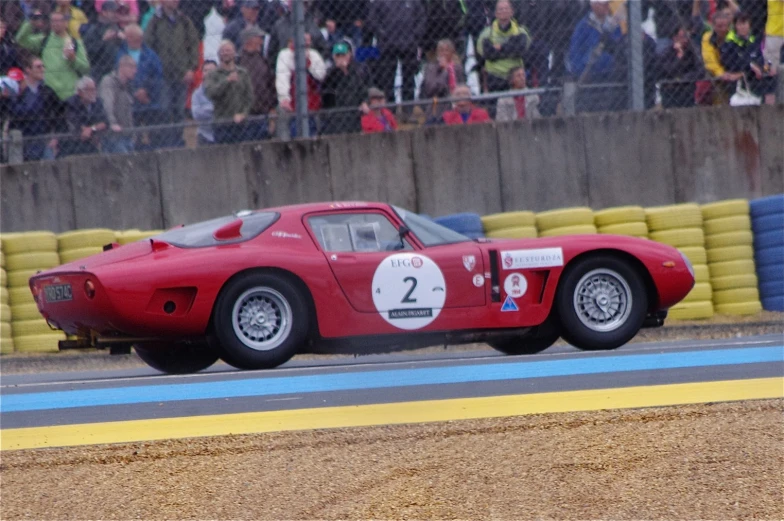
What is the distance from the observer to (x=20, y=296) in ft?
31.3

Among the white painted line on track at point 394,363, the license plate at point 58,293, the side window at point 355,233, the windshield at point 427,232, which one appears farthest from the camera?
the white painted line on track at point 394,363

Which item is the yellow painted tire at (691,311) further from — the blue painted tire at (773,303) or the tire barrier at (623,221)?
the tire barrier at (623,221)

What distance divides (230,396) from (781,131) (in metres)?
8.01

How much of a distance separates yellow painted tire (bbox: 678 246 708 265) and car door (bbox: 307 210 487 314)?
3691 millimetres

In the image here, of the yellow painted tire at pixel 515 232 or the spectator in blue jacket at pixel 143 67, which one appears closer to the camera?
the yellow painted tire at pixel 515 232

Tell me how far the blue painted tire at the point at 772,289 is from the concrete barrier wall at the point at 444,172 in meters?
1.96

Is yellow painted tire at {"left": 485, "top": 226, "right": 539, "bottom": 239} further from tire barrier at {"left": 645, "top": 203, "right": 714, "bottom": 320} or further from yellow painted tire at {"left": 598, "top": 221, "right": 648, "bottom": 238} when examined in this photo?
tire barrier at {"left": 645, "top": 203, "right": 714, "bottom": 320}

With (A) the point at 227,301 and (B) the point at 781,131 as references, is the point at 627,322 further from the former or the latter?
(B) the point at 781,131

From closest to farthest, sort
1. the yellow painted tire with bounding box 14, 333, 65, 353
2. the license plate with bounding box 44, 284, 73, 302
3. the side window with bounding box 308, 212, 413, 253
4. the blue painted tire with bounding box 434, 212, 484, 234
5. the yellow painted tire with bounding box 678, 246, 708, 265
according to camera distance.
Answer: the license plate with bounding box 44, 284, 73, 302
the side window with bounding box 308, 212, 413, 253
the yellow painted tire with bounding box 14, 333, 65, 353
the blue painted tire with bounding box 434, 212, 484, 234
the yellow painted tire with bounding box 678, 246, 708, 265

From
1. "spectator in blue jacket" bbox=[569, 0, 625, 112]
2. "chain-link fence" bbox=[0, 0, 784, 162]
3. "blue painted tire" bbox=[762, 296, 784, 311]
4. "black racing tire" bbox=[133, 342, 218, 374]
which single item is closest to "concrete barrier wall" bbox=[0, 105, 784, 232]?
"chain-link fence" bbox=[0, 0, 784, 162]

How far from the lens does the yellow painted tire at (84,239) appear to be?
9.73m

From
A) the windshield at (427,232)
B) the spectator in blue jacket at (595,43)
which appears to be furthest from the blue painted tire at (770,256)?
the windshield at (427,232)

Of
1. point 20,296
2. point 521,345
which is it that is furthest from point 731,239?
point 20,296

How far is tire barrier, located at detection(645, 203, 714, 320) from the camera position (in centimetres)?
1005
